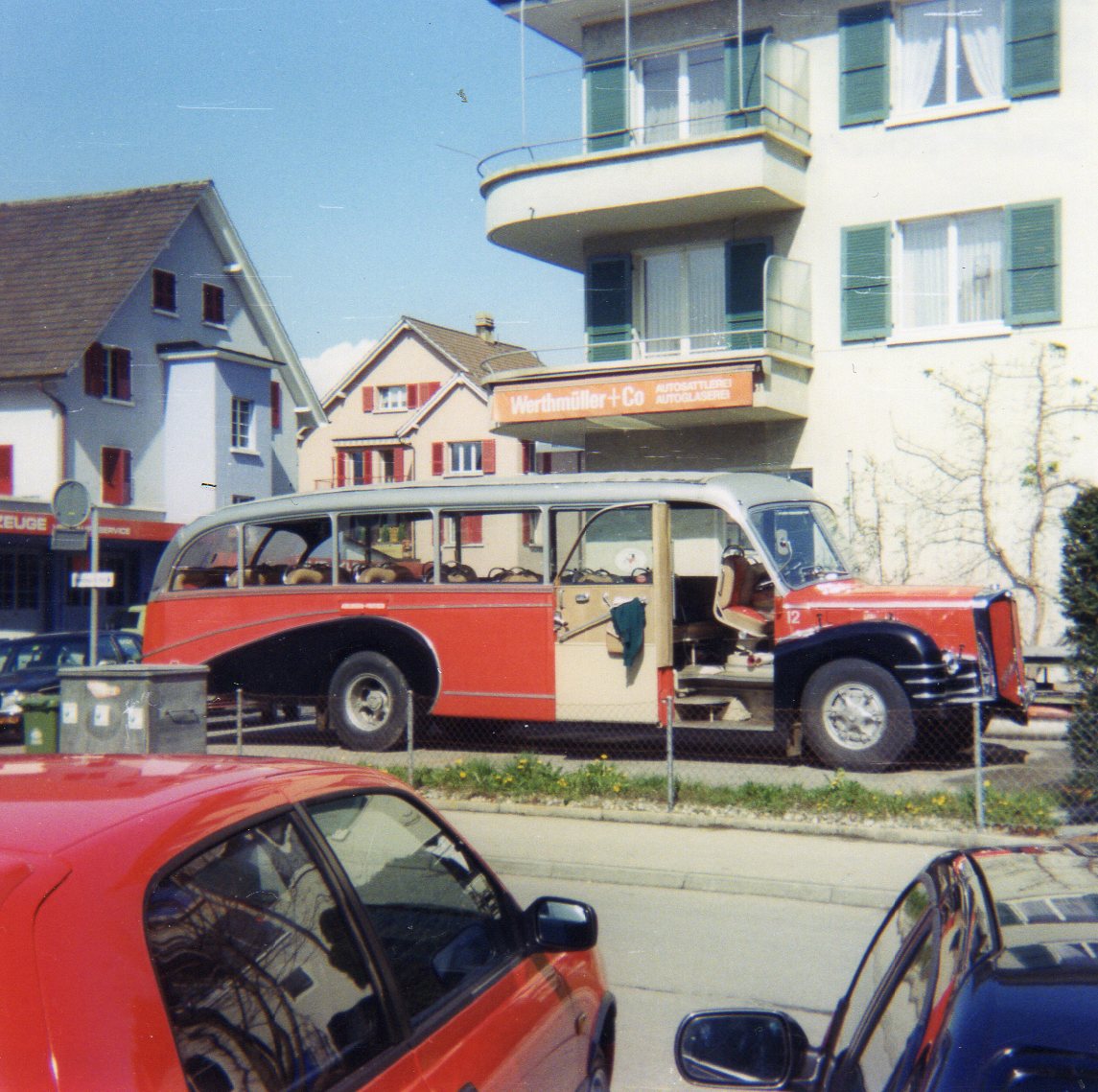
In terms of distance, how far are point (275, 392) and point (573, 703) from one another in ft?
110

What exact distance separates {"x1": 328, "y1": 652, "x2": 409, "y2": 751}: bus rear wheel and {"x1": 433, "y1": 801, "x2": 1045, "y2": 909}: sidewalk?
3.30m

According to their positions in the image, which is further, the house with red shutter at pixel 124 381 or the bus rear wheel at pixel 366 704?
the house with red shutter at pixel 124 381

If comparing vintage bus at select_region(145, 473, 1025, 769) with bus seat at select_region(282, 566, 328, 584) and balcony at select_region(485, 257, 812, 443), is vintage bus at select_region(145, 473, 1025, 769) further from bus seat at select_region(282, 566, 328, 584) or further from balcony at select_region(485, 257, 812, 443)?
balcony at select_region(485, 257, 812, 443)

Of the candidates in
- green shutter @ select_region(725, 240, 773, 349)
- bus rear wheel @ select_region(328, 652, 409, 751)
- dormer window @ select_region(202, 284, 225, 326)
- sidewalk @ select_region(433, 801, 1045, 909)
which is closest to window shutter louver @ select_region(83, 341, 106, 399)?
dormer window @ select_region(202, 284, 225, 326)

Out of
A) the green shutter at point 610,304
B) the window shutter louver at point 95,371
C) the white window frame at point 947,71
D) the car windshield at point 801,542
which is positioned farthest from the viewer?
the window shutter louver at point 95,371

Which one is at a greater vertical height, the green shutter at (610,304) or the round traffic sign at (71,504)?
the green shutter at (610,304)

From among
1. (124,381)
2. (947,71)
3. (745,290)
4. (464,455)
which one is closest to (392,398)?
(464,455)

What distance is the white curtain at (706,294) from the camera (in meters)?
21.6

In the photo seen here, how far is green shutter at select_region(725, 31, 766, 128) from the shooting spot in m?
20.7

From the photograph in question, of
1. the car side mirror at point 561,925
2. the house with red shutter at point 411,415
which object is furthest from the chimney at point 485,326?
the car side mirror at point 561,925

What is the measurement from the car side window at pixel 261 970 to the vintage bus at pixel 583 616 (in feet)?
31.3

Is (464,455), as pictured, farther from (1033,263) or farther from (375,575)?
(375,575)

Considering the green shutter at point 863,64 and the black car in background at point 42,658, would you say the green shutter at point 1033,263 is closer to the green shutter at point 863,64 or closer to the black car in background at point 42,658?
the green shutter at point 863,64

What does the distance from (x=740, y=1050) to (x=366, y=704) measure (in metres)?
12.9
